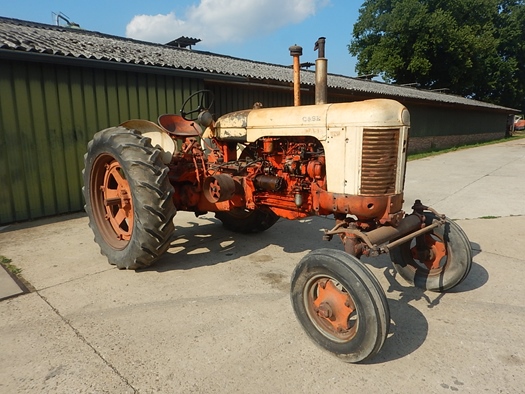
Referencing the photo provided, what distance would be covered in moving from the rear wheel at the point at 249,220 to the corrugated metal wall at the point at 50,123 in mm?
2726

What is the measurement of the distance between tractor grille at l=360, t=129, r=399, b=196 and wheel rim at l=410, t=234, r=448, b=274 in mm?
832

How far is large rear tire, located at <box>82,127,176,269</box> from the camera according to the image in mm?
3277

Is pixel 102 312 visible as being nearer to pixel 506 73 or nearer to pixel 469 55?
pixel 469 55

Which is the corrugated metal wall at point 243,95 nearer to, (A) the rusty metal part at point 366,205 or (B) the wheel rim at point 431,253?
(A) the rusty metal part at point 366,205

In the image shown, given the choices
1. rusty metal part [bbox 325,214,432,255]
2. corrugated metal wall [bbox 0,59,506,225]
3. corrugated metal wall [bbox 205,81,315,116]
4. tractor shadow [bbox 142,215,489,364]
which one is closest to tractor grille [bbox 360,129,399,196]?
rusty metal part [bbox 325,214,432,255]

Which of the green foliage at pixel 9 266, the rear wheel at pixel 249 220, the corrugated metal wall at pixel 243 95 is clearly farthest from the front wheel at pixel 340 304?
the corrugated metal wall at pixel 243 95

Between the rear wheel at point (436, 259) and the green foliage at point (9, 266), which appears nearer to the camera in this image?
the rear wheel at point (436, 259)

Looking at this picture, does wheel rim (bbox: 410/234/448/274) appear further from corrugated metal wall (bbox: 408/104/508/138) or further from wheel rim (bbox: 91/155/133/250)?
corrugated metal wall (bbox: 408/104/508/138)

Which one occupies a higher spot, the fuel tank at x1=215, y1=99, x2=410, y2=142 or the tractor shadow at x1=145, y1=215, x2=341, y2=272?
the fuel tank at x1=215, y1=99, x2=410, y2=142

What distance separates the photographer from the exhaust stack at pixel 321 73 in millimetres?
3150

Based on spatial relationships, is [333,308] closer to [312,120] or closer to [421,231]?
[421,231]

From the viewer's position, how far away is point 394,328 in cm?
264

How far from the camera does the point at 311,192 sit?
3.09 m

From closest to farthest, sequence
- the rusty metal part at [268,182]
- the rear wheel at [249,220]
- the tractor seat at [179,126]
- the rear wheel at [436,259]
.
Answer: the rear wheel at [436,259]
the rusty metal part at [268,182]
the tractor seat at [179,126]
the rear wheel at [249,220]
